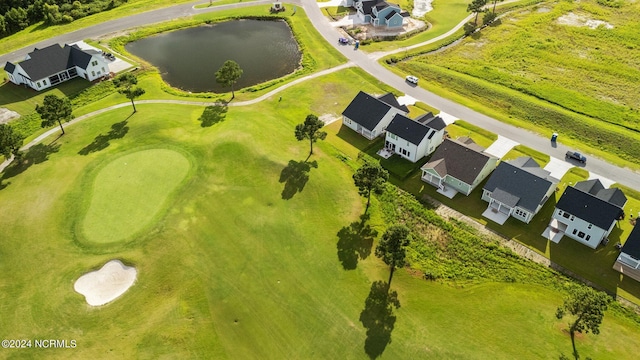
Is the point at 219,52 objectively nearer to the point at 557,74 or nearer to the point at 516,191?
the point at 516,191

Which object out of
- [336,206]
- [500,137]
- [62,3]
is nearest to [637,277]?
[500,137]

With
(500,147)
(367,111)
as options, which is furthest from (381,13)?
(500,147)

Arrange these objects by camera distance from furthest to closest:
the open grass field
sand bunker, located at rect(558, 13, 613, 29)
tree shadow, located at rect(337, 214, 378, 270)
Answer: sand bunker, located at rect(558, 13, 613, 29) < the open grass field < tree shadow, located at rect(337, 214, 378, 270)

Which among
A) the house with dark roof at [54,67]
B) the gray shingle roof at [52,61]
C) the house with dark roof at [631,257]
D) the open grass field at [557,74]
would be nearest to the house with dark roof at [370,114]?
the open grass field at [557,74]

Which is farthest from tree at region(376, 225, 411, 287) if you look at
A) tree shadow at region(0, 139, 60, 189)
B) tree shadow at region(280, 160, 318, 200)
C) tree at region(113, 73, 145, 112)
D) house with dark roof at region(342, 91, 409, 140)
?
tree shadow at region(0, 139, 60, 189)

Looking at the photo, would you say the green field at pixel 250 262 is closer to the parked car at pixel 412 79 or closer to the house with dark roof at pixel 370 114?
the house with dark roof at pixel 370 114

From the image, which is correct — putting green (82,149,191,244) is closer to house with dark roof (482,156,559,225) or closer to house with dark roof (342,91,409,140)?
house with dark roof (342,91,409,140)
